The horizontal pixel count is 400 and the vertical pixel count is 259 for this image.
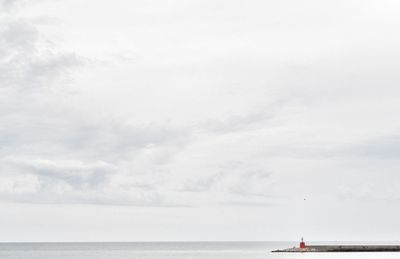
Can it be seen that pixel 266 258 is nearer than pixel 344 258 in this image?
No

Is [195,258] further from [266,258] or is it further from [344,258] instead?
[344,258]

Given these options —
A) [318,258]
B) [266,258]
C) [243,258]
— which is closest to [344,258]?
[318,258]

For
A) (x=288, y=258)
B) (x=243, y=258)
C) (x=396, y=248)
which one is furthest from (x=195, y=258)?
(x=396, y=248)

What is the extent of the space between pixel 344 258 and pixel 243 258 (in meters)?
36.4

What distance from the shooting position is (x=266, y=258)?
188 meters

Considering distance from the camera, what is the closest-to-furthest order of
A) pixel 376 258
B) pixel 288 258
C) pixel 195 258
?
1. pixel 376 258
2. pixel 288 258
3. pixel 195 258

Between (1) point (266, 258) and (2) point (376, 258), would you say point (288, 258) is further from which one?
(2) point (376, 258)

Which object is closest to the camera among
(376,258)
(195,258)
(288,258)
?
(376,258)

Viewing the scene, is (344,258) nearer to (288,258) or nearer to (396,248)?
(288,258)

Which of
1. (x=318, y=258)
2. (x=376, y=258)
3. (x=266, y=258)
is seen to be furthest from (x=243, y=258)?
(x=376, y=258)

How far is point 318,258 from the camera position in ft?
579

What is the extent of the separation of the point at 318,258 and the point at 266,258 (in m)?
17.6

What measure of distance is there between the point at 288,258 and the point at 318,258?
29.1ft

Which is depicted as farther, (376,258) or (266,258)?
(266,258)
